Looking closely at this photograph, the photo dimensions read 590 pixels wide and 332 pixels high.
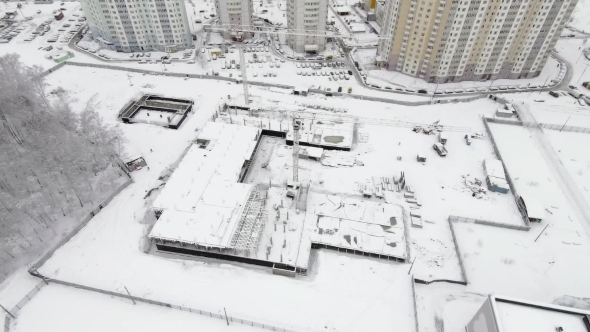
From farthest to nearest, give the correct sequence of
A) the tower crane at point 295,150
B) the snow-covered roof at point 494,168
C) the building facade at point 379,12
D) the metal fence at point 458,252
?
the building facade at point 379,12
the snow-covered roof at point 494,168
the tower crane at point 295,150
the metal fence at point 458,252

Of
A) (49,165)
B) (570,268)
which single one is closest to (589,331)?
(570,268)

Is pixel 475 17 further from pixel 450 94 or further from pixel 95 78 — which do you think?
pixel 95 78

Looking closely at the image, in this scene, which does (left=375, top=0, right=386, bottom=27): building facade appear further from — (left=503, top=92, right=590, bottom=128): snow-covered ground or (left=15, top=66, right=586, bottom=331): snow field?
(left=15, top=66, right=586, bottom=331): snow field

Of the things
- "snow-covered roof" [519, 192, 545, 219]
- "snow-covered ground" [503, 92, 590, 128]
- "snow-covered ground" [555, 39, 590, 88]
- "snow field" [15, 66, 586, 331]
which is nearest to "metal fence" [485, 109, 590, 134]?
"snow-covered ground" [503, 92, 590, 128]

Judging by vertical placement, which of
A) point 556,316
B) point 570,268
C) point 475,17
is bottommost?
point 570,268

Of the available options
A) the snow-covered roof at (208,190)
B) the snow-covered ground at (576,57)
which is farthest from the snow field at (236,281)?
the snow-covered ground at (576,57)

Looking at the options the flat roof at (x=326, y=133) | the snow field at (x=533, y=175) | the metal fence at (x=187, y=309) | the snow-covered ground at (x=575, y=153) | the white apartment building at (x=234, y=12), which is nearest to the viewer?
the metal fence at (x=187, y=309)

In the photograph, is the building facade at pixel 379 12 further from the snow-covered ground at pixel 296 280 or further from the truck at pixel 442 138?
the snow-covered ground at pixel 296 280
